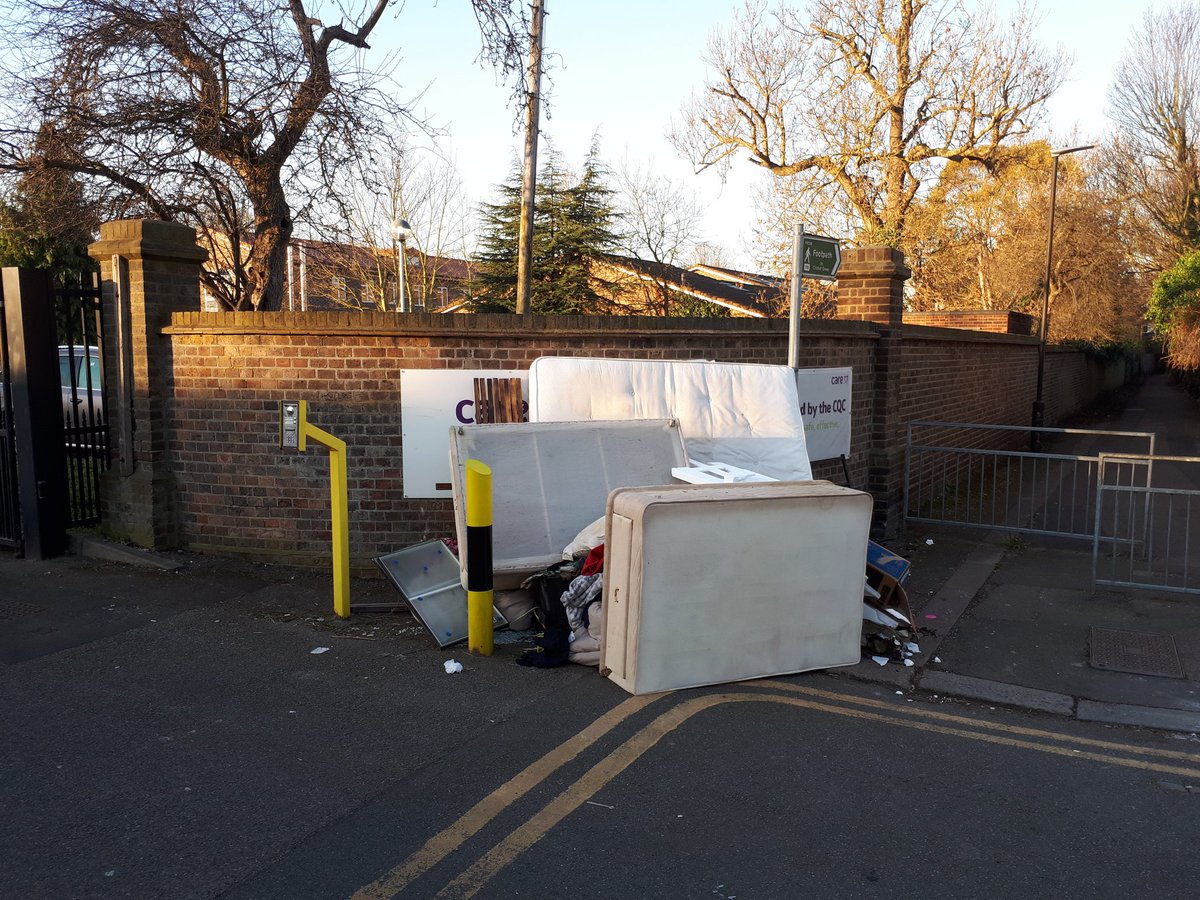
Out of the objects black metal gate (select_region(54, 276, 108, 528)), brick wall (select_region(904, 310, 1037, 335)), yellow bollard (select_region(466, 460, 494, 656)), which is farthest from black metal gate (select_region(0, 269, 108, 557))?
brick wall (select_region(904, 310, 1037, 335))

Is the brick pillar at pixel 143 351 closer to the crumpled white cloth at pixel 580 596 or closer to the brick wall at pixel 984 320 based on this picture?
the crumpled white cloth at pixel 580 596

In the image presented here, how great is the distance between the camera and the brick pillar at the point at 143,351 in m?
7.94

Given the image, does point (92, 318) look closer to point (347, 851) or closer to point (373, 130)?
point (373, 130)

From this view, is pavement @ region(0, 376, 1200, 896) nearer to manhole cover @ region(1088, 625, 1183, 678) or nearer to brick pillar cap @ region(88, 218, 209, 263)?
manhole cover @ region(1088, 625, 1183, 678)

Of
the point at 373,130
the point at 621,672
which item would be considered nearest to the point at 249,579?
the point at 621,672

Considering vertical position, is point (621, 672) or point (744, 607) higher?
point (744, 607)

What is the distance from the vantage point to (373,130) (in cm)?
1167

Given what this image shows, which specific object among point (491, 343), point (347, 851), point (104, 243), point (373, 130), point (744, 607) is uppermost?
point (373, 130)

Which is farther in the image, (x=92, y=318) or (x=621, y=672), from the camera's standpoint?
(x=92, y=318)

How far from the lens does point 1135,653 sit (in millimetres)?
6141

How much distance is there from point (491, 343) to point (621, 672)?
3.35m

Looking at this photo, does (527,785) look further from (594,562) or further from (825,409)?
(825,409)

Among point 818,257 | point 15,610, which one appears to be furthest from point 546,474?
point 15,610

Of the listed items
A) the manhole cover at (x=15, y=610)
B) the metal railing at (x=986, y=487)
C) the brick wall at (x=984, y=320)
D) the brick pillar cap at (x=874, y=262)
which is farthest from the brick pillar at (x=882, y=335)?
the brick wall at (x=984, y=320)
